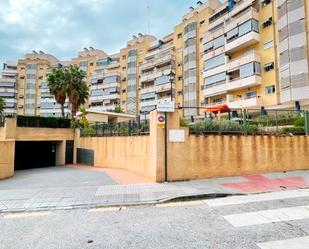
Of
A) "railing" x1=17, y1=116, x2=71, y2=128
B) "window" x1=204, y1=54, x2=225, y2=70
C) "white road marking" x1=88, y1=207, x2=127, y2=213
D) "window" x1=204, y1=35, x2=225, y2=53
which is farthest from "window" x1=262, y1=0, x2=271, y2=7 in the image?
"white road marking" x1=88, y1=207, x2=127, y2=213

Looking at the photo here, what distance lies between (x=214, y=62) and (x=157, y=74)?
50.7 feet

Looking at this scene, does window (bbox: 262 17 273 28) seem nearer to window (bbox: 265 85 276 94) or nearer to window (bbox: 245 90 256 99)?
window (bbox: 265 85 276 94)

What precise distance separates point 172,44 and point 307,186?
45597 millimetres

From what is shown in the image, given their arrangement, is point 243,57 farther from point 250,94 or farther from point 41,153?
point 41,153

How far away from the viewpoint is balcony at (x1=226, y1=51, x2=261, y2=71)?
102 ft

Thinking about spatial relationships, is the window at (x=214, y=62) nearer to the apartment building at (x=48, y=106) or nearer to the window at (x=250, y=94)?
the window at (x=250, y=94)

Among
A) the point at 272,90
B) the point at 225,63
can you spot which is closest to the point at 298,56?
the point at 272,90

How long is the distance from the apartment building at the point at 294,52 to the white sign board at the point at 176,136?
895 inches

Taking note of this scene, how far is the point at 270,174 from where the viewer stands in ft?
33.6

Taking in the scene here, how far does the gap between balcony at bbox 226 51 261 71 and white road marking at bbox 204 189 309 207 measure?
87.8 ft

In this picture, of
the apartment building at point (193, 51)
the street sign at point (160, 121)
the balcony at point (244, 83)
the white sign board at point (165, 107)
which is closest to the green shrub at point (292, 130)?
the white sign board at point (165, 107)

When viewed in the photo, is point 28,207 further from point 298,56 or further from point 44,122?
point 298,56

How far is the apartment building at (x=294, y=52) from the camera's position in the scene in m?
26.7

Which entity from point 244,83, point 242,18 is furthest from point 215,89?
point 242,18
